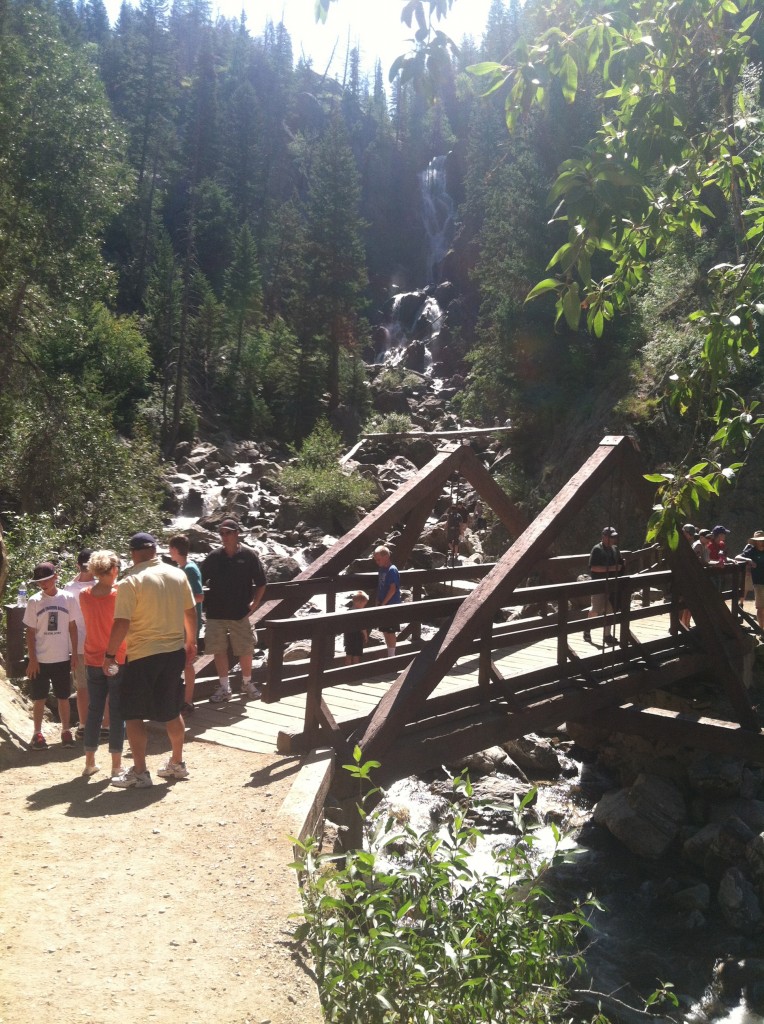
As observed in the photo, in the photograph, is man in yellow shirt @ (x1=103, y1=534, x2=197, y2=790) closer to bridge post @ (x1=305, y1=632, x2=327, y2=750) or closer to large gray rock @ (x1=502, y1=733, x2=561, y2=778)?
bridge post @ (x1=305, y1=632, x2=327, y2=750)

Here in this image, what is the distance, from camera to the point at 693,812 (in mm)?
10500

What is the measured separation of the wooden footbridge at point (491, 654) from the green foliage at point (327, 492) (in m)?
19.1

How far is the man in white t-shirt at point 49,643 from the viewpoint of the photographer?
6.96m

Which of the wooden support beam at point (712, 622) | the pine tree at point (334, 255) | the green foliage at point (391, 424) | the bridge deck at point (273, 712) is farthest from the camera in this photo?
the pine tree at point (334, 255)

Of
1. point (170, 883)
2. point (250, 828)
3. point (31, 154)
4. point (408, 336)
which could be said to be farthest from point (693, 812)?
point (408, 336)

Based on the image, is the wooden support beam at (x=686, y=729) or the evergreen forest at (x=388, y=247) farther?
the wooden support beam at (x=686, y=729)

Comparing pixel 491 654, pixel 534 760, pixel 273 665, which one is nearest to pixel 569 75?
pixel 273 665

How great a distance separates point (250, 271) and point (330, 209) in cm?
571

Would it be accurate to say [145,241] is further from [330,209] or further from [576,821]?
[576,821]

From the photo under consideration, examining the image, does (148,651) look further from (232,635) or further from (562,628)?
(562,628)

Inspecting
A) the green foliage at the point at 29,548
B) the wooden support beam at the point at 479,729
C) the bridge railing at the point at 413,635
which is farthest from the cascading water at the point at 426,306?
the wooden support beam at the point at 479,729

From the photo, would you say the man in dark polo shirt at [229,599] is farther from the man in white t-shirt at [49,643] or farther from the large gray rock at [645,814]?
the large gray rock at [645,814]

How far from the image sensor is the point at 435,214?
67.7m

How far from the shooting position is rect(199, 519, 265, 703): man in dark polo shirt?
25.4 feet
